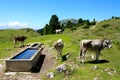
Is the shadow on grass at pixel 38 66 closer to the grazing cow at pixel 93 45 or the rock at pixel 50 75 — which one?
the rock at pixel 50 75

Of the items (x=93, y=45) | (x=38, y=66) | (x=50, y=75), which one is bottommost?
(x=50, y=75)

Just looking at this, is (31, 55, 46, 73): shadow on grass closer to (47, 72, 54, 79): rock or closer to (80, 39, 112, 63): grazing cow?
(47, 72, 54, 79): rock

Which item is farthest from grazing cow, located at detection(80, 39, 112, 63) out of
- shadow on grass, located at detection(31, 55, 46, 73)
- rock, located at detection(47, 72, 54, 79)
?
shadow on grass, located at detection(31, 55, 46, 73)

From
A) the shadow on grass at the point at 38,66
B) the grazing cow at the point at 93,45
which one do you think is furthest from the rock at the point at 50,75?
the grazing cow at the point at 93,45

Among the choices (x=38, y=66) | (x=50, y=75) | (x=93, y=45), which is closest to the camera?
(x=50, y=75)

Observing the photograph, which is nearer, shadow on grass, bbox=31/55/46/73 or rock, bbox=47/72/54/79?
rock, bbox=47/72/54/79

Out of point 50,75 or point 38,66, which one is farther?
point 38,66

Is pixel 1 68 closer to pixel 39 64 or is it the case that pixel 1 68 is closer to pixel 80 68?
pixel 39 64

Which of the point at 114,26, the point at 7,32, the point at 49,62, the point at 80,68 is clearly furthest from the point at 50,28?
the point at 80,68

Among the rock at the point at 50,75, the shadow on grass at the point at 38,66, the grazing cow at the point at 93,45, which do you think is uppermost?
the grazing cow at the point at 93,45

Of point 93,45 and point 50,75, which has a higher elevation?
point 93,45

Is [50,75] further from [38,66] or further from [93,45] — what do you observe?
[93,45]

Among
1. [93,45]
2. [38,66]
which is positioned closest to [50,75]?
[38,66]

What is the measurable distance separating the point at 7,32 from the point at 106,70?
200ft
